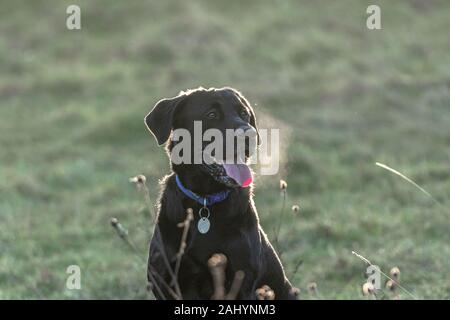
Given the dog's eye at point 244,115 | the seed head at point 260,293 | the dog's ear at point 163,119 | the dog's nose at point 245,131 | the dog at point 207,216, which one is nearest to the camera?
the seed head at point 260,293

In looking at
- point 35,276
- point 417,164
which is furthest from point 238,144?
point 417,164

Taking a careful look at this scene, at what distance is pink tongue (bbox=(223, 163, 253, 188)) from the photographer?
5215mm

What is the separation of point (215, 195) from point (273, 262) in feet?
1.82

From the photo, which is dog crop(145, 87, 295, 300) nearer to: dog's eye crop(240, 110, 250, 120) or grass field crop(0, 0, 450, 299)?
dog's eye crop(240, 110, 250, 120)

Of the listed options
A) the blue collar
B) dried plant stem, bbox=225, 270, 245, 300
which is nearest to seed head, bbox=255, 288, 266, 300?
dried plant stem, bbox=225, 270, 245, 300

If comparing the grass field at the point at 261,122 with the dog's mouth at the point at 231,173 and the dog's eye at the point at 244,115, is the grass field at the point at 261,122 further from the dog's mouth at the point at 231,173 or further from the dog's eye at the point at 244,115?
the dog's mouth at the point at 231,173

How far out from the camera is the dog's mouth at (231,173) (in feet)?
17.1

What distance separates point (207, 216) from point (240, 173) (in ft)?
1.03

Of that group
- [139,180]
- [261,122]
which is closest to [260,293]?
[139,180]

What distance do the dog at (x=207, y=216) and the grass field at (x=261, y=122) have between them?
2.66 feet

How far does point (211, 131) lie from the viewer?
546 cm

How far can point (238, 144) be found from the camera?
534 cm

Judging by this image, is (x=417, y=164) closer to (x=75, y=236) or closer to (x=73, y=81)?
(x=75, y=236)

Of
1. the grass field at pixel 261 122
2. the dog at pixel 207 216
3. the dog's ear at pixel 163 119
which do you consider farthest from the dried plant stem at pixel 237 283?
the grass field at pixel 261 122
